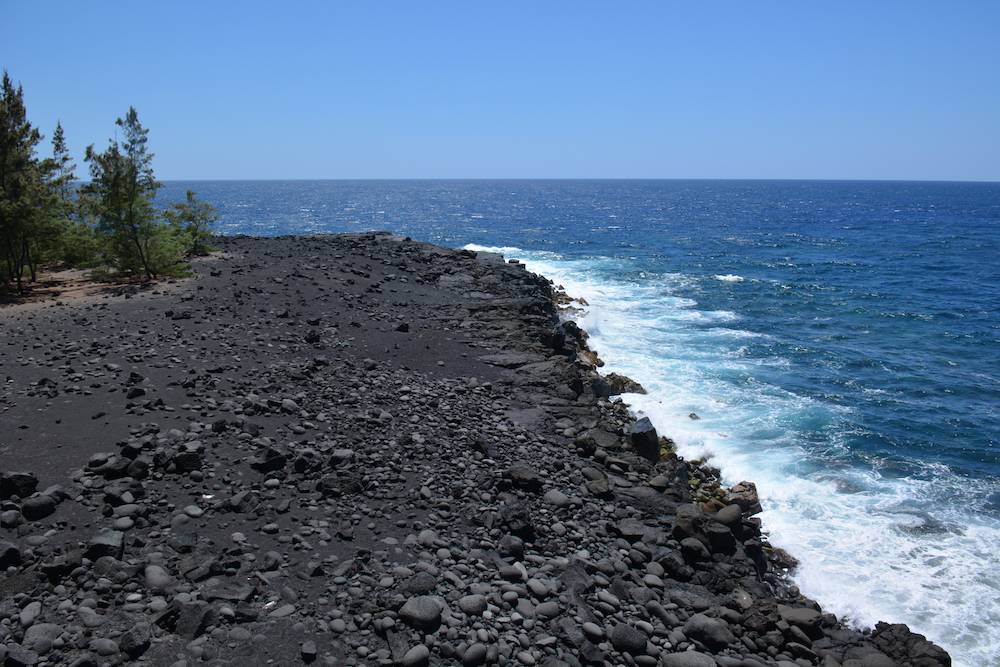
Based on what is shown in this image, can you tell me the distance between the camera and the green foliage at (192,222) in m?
23.6

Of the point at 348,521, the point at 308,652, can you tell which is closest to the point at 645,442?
the point at 348,521

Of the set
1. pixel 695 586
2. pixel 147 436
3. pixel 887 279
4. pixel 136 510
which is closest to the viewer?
pixel 136 510

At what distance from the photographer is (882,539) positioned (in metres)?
12.2

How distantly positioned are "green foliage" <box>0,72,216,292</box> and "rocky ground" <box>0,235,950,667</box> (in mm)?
5159

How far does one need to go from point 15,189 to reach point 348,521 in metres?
16.7

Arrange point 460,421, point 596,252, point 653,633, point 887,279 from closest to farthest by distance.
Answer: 1. point 653,633
2. point 460,421
3. point 887,279
4. point 596,252

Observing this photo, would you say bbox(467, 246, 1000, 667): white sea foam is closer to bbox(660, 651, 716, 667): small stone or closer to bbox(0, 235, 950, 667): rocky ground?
bbox(0, 235, 950, 667): rocky ground

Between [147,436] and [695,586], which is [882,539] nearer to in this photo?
[695,586]

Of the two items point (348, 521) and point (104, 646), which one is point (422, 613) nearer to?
point (348, 521)

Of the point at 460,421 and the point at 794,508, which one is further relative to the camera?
the point at 794,508

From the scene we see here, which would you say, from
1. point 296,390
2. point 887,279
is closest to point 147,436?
point 296,390

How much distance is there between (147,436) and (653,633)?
7.42 m

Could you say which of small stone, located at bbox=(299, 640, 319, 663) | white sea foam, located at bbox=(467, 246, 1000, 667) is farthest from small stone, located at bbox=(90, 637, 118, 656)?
white sea foam, located at bbox=(467, 246, 1000, 667)

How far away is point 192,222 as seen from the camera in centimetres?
2595
